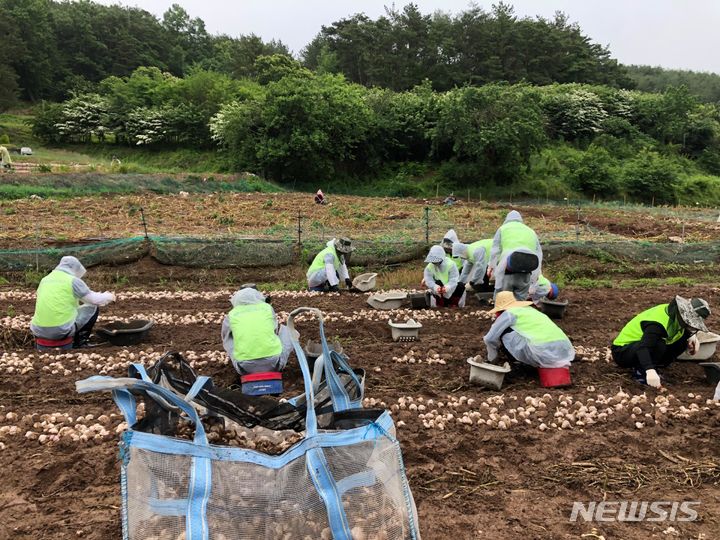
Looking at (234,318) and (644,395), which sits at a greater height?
(234,318)

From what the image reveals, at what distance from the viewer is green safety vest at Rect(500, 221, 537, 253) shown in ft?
22.5

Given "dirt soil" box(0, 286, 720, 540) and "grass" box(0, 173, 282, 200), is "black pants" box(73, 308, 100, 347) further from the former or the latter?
"grass" box(0, 173, 282, 200)

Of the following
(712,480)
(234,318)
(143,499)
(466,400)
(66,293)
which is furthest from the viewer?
(66,293)

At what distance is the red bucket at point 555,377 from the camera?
4.67 metres

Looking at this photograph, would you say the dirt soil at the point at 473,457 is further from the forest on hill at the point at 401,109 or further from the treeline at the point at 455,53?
the treeline at the point at 455,53

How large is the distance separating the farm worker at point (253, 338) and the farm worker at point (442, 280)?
3.49 m

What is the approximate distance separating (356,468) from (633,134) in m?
42.8

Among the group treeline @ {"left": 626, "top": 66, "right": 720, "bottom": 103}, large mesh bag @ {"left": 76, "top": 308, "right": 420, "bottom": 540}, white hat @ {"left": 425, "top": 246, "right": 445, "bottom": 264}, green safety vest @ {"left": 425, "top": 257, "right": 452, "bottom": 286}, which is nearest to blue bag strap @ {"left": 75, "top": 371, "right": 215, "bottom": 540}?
large mesh bag @ {"left": 76, "top": 308, "right": 420, "bottom": 540}

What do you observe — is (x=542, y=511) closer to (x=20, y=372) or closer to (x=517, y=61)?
(x=20, y=372)

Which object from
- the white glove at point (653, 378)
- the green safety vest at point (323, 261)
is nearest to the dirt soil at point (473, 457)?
the white glove at point (653, 378)

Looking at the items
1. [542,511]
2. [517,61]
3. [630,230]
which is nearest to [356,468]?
[542,511]

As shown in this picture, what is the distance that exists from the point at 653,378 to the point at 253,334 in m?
3.48

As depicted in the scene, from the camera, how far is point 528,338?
467cm

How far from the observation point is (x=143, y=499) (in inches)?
81.0
